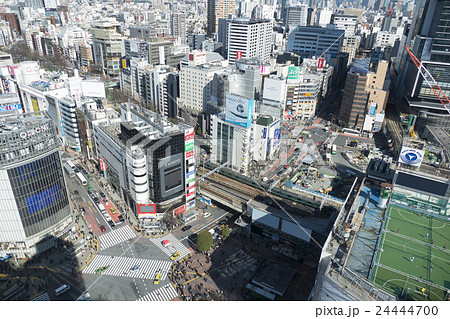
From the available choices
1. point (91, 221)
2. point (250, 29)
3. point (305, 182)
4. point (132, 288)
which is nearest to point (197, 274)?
point (132, 288)

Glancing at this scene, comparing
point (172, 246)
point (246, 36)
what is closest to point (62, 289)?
point (172, 246)

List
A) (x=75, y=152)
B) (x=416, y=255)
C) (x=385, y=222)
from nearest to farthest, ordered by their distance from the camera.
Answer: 1. (x=416, y=255)
2. (x=385, y=222)
3. (x=75, y=152)

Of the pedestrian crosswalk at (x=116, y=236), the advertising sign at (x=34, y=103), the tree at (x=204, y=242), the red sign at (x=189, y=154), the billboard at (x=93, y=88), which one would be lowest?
the pedestrian crosswalk at (x=116, y=236)

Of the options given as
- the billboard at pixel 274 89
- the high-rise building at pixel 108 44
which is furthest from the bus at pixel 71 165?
the high-rise building at pixel 108 44

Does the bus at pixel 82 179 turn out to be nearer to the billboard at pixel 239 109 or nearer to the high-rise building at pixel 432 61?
the billboard at pixel 239 109

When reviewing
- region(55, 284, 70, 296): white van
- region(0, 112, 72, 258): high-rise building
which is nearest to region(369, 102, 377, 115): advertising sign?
region(0, 112, 72, 258): high-rise building

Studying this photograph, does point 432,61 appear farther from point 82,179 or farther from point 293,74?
point 82,179

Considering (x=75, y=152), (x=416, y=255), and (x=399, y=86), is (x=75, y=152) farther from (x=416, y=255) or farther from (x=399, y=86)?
(x=399, y=86)

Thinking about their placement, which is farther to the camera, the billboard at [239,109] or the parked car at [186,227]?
the billboard at [239,109]
